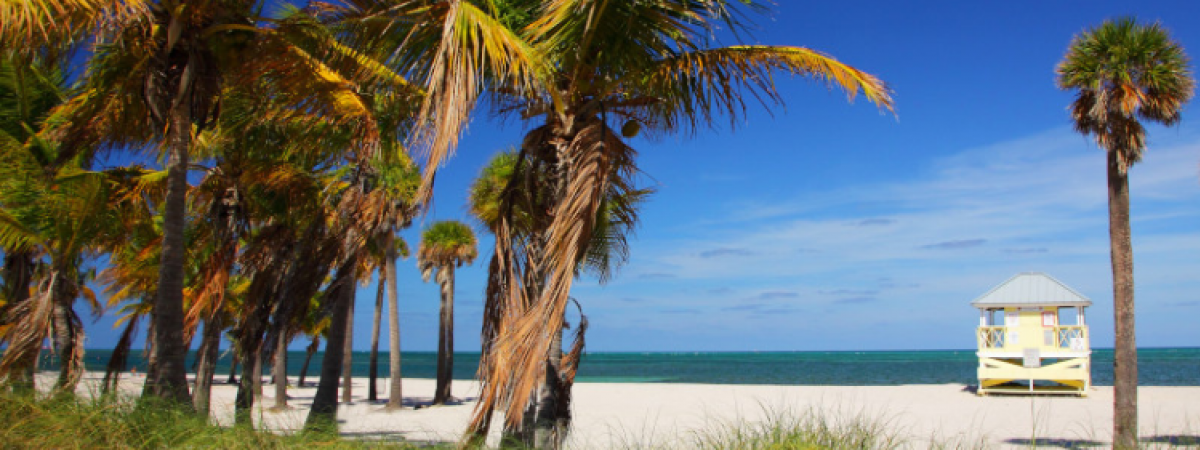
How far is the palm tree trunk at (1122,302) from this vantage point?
11008 mm

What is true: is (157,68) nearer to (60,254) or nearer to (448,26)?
(448,26)

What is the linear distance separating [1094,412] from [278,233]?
64.0 ft

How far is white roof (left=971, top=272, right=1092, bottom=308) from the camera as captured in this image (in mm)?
24103

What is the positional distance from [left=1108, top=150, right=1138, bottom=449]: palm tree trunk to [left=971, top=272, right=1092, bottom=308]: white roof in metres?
14.0

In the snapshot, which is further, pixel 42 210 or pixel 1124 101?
pixel 1124 101

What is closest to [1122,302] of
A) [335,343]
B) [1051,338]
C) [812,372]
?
[335,343]

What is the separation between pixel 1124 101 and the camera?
11.6 meters

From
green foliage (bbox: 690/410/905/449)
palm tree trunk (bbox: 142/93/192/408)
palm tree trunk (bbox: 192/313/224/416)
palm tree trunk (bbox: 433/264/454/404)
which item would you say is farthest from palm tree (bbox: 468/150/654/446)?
palm tree trunk (bbox: 433/264/454/404)

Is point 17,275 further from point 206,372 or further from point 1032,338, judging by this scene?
point 1032,338

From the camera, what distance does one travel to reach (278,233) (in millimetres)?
12234

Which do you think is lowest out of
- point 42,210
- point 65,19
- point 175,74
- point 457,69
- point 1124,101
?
point 42,210

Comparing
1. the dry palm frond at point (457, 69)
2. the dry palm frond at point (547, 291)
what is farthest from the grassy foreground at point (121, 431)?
the dry palm frond at point (457, 69)

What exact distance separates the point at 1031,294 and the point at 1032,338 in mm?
1540

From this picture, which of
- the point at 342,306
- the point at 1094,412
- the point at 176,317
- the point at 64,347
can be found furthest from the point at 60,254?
the point at 1094,412
